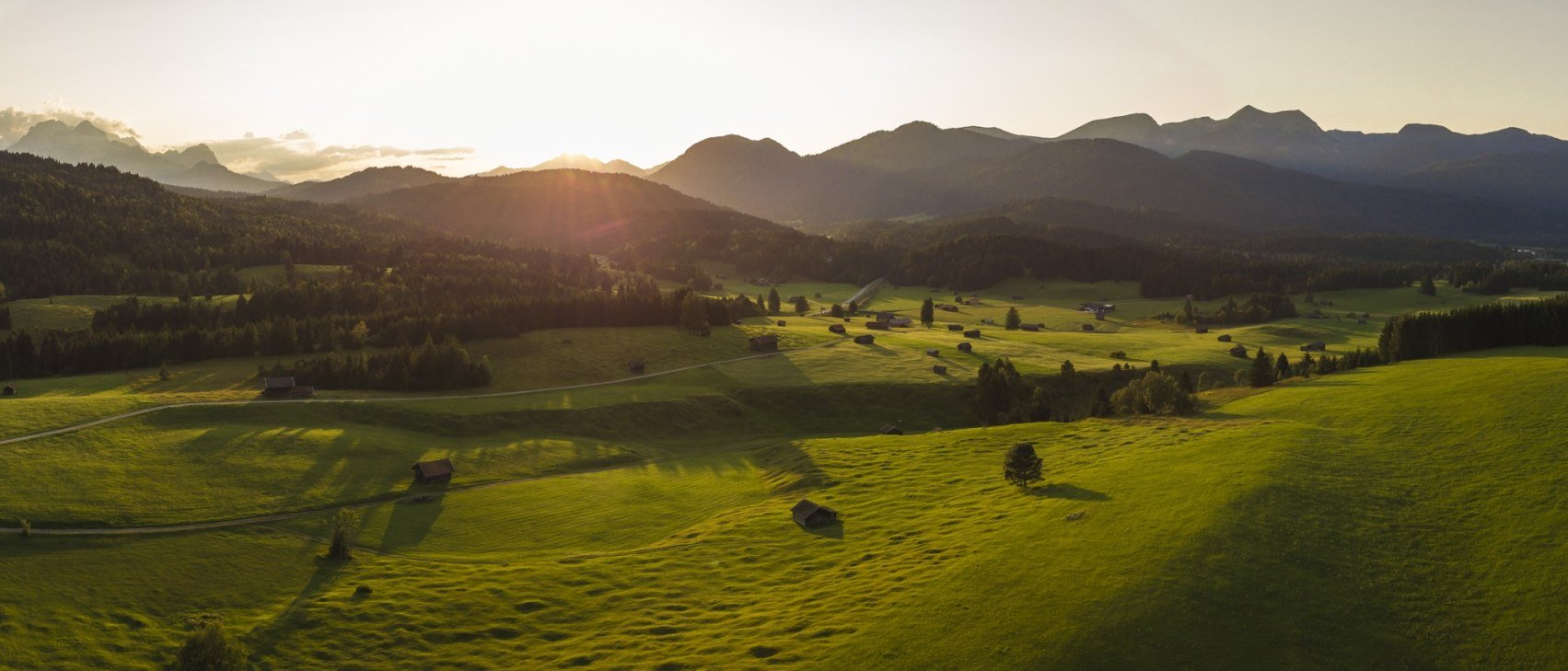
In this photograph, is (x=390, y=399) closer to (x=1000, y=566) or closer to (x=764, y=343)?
(x=764, y=343)

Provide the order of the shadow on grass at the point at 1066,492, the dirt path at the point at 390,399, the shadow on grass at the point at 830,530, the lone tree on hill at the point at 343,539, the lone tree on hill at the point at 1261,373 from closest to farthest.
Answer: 1. the shadow on grass at the point at 1066,492
2. the shadow on grass at the point at 830,530
3. the lone tree on hill at the point at 343,539
4. the dirt path at the point at 390,399
5. the lone tree on hill at the point at 1261,373

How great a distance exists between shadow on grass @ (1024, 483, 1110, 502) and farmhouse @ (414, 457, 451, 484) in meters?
58.1

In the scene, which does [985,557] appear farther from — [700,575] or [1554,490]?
[1554,490]

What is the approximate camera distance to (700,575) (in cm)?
5756

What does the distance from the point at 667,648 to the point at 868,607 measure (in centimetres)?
1132

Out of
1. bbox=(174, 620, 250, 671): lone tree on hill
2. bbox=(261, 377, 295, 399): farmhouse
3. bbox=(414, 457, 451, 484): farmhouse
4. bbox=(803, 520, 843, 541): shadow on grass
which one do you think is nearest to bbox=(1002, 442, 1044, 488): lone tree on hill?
bbox=(803, 520, 843, 541): shadow on grass

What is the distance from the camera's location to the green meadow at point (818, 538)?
1506 inches

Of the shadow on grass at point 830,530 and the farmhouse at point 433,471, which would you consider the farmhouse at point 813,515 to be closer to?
the shadow on grass at point 830,530

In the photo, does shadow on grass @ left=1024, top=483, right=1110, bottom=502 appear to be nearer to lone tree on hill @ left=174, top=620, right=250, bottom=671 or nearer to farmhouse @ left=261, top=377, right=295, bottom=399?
lone tree on hill @ left=174, top=620, right=250, bottom=671

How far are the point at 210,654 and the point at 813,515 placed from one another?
130 feet

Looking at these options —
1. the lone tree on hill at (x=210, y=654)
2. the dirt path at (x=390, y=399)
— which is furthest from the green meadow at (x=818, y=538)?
the lone tree on hill at (x=210, y=654)

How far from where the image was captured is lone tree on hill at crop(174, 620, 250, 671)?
43.2 m

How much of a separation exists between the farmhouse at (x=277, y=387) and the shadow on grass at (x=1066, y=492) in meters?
99.5

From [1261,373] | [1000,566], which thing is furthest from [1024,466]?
[1261,373]
